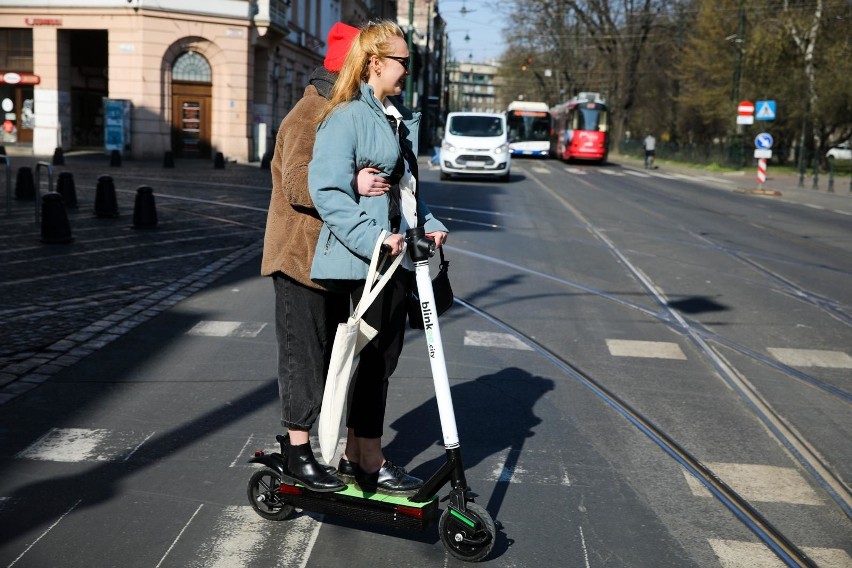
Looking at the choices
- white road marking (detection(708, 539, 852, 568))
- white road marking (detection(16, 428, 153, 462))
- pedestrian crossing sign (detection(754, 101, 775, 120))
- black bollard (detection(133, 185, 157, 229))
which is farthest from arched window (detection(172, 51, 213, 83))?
white road marking (detection(708, 539, 852, 568))

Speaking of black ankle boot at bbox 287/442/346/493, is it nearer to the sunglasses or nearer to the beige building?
the sunglasses

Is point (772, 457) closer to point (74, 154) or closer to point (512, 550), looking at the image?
point (512, 550)

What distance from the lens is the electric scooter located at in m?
3.46

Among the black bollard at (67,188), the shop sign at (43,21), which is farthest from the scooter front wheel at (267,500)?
the shop sign at (43,21)

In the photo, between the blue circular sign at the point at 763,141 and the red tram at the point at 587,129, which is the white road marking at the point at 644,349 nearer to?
the blue circular sign at the point at 763,141

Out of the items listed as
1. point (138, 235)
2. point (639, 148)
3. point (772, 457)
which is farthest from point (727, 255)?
point (639, 148)

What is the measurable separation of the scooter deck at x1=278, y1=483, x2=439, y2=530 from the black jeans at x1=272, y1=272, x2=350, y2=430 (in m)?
0.25

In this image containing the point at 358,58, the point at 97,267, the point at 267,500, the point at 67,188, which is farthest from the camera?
the point at 67,188

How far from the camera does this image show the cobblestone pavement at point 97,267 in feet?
21.9

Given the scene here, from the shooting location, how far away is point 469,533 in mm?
3461

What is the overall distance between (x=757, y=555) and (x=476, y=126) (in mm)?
26226

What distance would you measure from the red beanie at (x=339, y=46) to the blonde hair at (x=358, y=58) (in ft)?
0.25

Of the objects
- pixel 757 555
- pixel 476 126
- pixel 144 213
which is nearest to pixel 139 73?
pixel 476 126

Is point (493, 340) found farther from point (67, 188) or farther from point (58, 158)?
point (58, 158)
